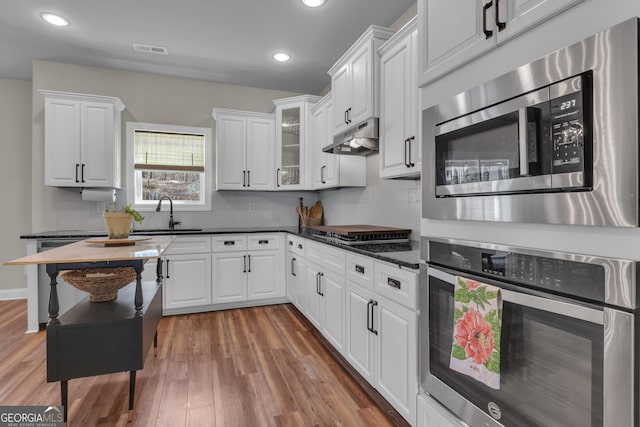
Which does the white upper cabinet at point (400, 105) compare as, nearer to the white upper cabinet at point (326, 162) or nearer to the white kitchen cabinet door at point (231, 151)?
the white upper cabinet at point (326, 162)

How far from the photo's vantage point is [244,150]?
418cm

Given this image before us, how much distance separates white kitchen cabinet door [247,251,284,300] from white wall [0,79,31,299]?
317 cm

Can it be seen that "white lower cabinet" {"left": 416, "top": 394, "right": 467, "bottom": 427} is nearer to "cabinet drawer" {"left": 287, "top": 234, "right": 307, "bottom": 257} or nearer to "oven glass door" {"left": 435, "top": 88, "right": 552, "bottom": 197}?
"oven glass door" {"left": 435, "top": 88, "right": 552, "bottom": 197}

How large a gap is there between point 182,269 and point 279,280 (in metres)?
1.10

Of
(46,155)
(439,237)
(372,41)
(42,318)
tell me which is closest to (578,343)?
(439,237)

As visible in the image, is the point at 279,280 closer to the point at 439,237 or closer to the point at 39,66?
the point at 439,237

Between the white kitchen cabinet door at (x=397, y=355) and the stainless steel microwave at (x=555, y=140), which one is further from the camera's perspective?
the white kitchen cabinet door at (x=397, y=355)

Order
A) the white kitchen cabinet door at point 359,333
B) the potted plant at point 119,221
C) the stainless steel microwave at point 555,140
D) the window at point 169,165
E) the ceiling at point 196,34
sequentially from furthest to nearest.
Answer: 1. the window at point 169,165
2. the ceiling at point 196,34
3. the potted plant at point 119,221
4. the white kitchen cabinet door at point 359,333
5. the stainless steel microwave at point 555,140

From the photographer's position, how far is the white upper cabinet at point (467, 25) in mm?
960

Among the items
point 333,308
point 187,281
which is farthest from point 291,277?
point 333,308

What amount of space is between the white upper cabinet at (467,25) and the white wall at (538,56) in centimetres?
3

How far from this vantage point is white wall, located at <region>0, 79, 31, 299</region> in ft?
14.3

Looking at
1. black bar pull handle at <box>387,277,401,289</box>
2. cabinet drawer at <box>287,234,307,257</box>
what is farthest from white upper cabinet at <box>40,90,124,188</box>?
black bar pull handle at <box>387,277,401,289</box>

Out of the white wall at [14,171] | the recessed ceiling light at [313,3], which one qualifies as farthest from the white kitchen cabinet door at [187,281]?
the recessed ceiling light at [313,3]
